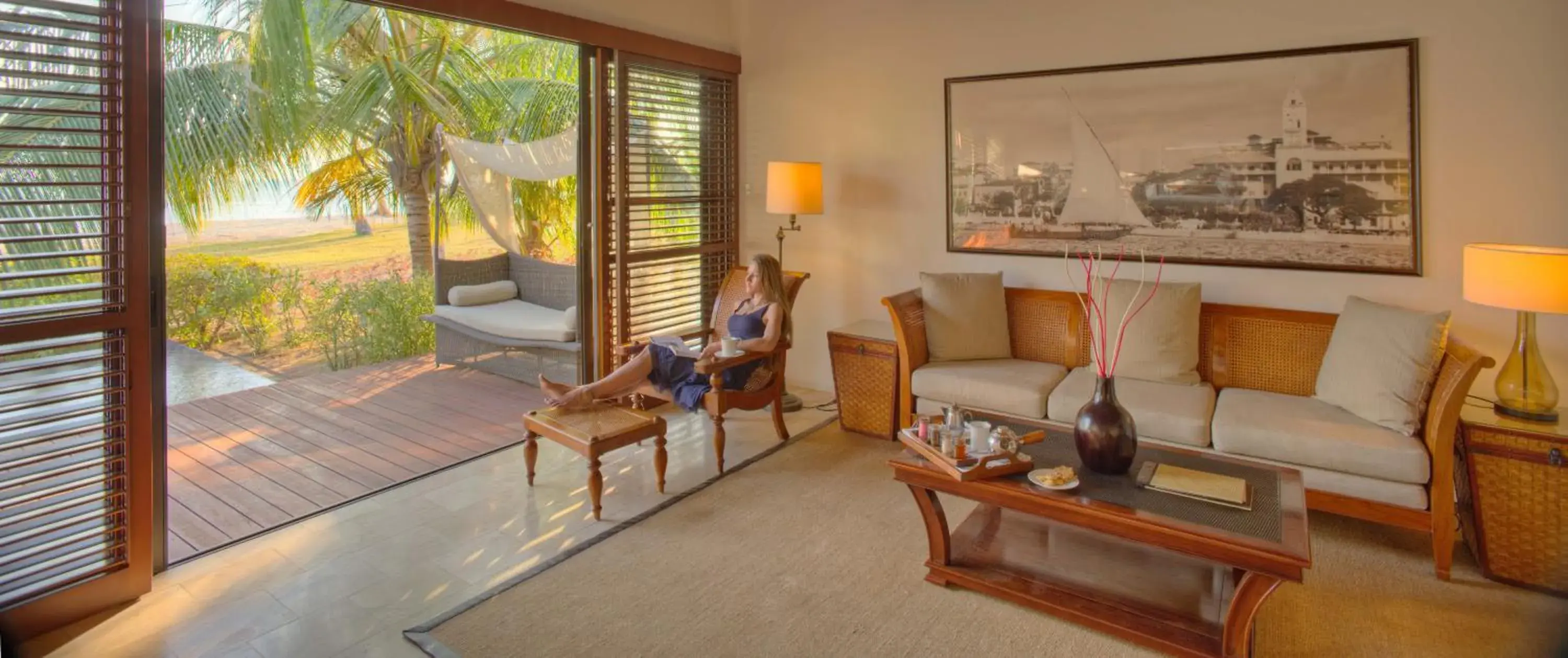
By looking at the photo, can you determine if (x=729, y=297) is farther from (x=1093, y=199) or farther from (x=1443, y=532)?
(x=1443, y=532)

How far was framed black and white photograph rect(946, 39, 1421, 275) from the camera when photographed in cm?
387

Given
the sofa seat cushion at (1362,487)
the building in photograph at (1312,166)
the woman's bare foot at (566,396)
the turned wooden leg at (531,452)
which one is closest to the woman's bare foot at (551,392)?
the woman's bare foot at (566,396)

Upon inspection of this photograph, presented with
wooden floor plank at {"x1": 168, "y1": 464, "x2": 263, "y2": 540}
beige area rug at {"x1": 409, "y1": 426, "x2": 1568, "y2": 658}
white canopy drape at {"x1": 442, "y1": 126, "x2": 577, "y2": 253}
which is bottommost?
beige area rug at {"x1": 409, "y1": 426, "x2": 1568, "y2": 658}

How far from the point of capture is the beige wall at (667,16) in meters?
4.62

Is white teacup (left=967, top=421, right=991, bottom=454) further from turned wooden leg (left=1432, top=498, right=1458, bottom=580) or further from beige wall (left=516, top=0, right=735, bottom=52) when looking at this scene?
beige wall (left=516, top=0, right=735, bottom=52)

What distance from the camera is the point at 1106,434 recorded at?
2799 mm

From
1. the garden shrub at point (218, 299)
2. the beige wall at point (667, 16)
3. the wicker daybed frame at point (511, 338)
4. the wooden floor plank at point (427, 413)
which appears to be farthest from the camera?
the garden shrub at point (218, 299)

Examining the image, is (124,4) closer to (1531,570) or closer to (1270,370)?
(1270,370)

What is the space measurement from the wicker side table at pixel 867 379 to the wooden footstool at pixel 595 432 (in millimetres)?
1315

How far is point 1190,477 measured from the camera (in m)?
2.80

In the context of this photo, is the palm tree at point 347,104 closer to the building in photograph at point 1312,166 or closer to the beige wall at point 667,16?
the beige wall at point 667,16

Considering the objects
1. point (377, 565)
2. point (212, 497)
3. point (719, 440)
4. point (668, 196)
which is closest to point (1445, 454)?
point (719, 440)

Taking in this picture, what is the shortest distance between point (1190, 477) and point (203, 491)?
4239mm

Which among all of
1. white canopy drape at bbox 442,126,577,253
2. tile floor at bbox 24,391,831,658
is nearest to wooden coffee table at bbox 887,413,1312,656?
tile floor at bbox 24,391,831,658
